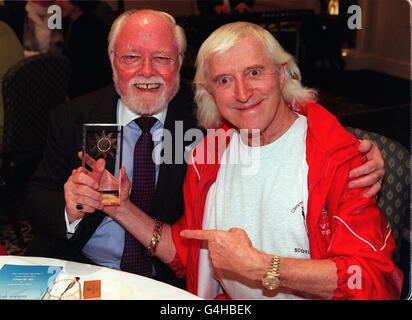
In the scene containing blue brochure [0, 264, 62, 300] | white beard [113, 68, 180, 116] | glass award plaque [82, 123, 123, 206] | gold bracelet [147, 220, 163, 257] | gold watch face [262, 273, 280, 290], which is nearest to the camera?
blue brochure [0, 264, 62, 300]

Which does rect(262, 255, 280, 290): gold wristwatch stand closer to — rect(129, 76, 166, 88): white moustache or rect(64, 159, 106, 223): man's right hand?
rect(64, 159, 106, 223): man's right hand

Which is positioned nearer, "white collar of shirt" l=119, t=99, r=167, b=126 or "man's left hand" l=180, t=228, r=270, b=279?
"man's left hand" l=180, t=228, r=270, b=279

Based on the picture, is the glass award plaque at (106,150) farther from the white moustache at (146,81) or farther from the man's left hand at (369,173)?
the man's left hand at (369,173)

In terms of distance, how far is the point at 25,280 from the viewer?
125cm

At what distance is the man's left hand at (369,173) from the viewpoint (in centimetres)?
141

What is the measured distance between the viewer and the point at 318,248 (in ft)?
4.80

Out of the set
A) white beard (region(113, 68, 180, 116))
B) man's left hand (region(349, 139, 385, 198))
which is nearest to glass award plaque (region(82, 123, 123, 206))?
white beard (region(113, 68, 180, 116))

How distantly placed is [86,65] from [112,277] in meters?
2.33

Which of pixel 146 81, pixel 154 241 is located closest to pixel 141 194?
pixel 154 241

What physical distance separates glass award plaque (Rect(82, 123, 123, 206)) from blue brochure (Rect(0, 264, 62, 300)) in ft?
1.04

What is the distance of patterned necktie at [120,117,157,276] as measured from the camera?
1.83 metres

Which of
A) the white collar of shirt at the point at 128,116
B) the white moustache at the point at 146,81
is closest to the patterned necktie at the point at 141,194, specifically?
the white collar of shirt at the point at 128,116

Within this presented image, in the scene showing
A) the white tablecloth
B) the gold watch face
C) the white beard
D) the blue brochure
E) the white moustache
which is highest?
the white moustache

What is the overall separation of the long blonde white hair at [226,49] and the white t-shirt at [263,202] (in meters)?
0.12
